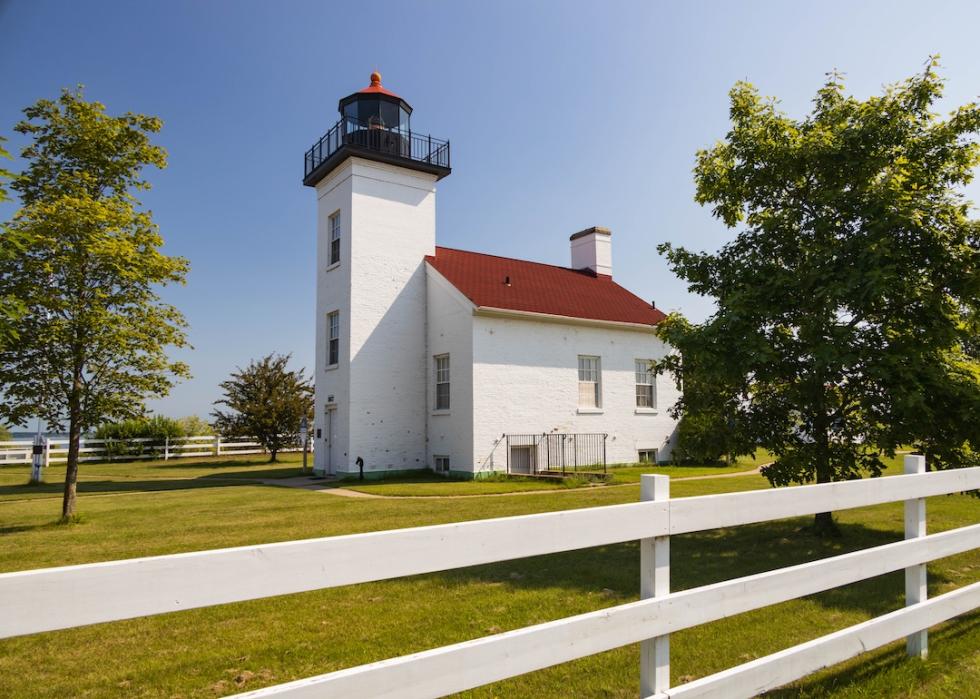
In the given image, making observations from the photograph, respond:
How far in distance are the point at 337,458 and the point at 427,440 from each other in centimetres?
289

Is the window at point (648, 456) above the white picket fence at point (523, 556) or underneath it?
underneath

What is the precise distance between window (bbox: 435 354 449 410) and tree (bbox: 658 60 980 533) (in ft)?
37.6

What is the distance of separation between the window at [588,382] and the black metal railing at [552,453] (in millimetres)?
1145

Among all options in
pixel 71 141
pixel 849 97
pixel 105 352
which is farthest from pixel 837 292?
pixel 71 141

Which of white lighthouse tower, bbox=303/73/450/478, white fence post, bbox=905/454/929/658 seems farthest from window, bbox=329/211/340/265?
white fence post, bbox=905/454/929/658

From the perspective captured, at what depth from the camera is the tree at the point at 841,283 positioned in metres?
7.06

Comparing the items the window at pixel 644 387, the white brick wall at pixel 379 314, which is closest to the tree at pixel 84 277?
the white brick wall at pixel 379 314

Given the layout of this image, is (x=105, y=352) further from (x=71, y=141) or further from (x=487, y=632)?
(x=487, y=632)

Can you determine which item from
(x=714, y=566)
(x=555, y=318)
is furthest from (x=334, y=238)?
(x=714, y=566)

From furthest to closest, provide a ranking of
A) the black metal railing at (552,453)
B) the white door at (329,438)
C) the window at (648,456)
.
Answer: the window at (648,456) → the white door at (329,438) → the black metal railing at (552,453)

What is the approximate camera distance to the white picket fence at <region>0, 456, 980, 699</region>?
5.59 ft

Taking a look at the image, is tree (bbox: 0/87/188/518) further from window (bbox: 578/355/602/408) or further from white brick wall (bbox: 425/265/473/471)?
window (bbox: 578/355/602/408)

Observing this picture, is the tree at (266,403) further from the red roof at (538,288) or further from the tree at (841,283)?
the tree at (841,283)

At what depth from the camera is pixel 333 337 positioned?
20.8 meters
